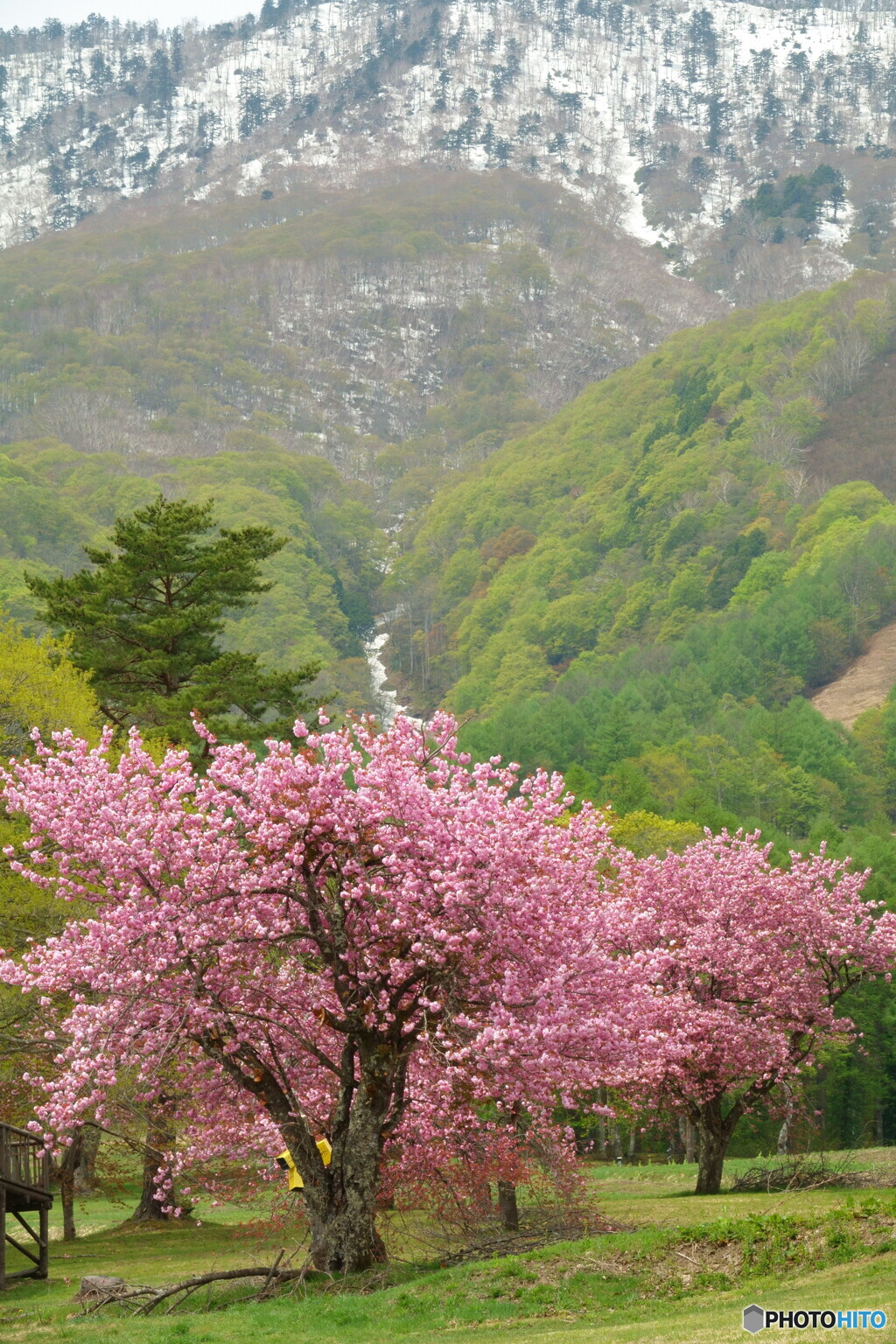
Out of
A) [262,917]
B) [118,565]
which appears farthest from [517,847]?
[118,565]

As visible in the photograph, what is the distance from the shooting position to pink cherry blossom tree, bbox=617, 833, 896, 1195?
26.4 m

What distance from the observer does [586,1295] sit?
15516mm

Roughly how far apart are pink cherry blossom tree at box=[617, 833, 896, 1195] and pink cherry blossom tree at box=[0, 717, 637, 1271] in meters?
8.22

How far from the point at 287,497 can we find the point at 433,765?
176 meters

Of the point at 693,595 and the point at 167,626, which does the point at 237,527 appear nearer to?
the point at 693,595

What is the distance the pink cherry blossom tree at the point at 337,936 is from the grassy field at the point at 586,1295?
167 cm

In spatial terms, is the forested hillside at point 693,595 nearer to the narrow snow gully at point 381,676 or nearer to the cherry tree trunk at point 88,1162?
the narrow snow gully at point 381,676

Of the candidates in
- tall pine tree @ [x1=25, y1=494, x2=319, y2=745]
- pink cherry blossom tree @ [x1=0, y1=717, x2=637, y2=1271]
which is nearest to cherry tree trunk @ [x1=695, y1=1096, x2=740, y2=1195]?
pink cherry blossom tree @ [x1=0, y1=717, x2=637, y2=1271]

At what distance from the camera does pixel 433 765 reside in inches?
726

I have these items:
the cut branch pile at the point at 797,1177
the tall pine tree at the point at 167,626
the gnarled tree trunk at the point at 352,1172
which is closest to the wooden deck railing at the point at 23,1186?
the gnarled tree trunk at the point at 352,1172

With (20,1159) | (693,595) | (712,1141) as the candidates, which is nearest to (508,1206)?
(20,1159)

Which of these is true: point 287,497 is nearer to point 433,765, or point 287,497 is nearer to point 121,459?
point 121,459

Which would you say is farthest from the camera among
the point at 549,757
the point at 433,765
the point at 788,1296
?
the point at 549,757

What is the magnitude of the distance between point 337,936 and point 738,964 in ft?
40.1
